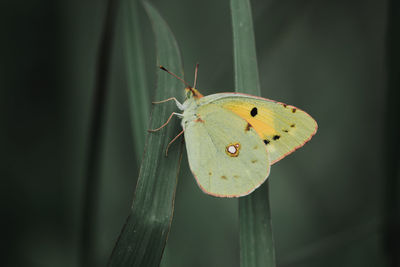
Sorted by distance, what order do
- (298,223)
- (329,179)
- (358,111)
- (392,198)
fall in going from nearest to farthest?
1. (392,198)
2. (298,223)
3. (329,179)
4. (358,111)

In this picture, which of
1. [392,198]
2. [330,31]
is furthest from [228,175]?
[330,31]

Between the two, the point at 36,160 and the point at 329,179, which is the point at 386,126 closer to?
the point at 329,179

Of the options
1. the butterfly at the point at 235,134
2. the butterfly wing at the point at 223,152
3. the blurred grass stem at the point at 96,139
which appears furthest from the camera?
the blurred grass stem at the point at 96,139

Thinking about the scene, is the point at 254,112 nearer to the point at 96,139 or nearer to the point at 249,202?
the point at 249,202

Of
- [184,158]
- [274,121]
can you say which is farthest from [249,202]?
[184,158]

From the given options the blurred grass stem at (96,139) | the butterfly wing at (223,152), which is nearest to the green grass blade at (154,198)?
the butterfly wing at (223,152)

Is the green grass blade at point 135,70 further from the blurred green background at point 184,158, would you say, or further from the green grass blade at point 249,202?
the green grass blade at point 249,202
